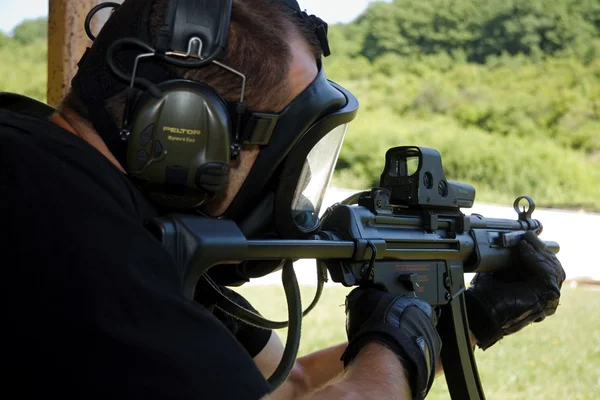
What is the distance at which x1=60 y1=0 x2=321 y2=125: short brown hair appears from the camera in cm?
131

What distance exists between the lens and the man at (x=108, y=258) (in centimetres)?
93

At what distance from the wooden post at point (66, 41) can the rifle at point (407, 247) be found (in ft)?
3.84

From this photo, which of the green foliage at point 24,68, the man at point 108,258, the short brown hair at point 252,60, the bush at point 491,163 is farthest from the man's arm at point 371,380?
the bush at point 491,163

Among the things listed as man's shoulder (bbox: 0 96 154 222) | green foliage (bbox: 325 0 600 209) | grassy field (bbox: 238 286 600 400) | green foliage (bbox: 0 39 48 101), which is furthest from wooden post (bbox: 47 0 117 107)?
green foliage (bbox: 325 0 600 209)

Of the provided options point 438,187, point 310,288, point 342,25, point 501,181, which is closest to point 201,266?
point 438,187

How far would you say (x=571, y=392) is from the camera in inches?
171

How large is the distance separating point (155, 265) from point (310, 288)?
254 inches

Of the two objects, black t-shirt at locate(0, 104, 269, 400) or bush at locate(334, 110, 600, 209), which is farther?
bush at locate(334, 110, 600, 209)

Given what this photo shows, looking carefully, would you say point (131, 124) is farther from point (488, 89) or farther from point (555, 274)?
point (488, 89)

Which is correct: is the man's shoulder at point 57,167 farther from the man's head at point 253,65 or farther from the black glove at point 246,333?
the black glove at point 246,333

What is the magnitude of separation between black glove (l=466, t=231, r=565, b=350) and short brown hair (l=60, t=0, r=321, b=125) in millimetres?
1170

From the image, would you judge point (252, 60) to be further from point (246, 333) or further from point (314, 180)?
point (246, 333)

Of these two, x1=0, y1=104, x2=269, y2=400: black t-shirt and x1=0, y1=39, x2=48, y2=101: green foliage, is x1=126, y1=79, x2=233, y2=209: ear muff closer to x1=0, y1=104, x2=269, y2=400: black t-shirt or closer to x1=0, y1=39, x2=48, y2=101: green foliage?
x1=0, y1=104, x2=269, y2=400: black t-shirt

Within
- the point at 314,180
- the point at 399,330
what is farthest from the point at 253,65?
the point at 399,330
